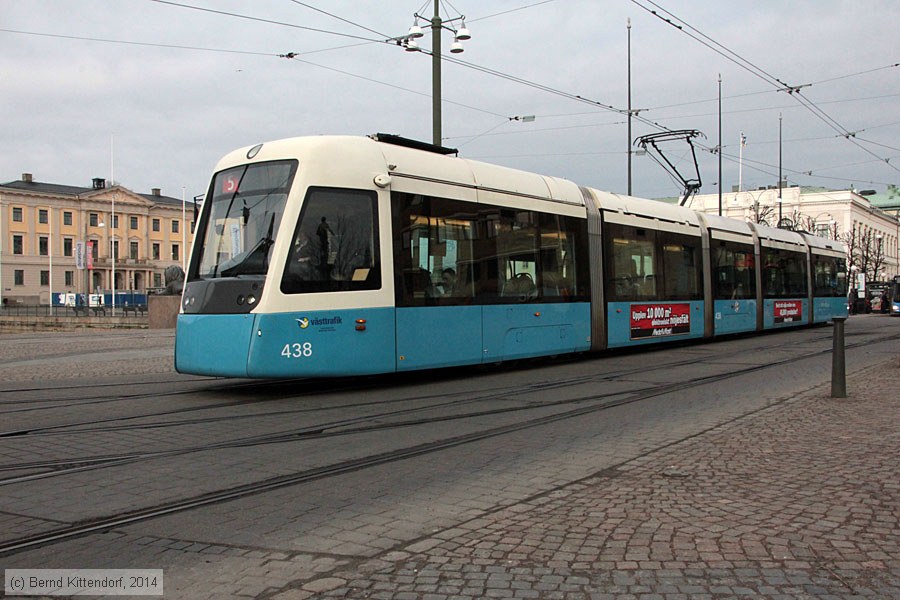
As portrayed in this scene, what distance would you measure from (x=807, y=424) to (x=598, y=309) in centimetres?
799

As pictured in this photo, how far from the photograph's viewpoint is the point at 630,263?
56.3ft

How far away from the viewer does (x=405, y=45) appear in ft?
58.2

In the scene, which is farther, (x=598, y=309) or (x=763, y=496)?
(x=598, y=309)

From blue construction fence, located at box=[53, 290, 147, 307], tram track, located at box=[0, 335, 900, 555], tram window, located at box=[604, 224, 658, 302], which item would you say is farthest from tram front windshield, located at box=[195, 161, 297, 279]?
blue construction fence, located at box=[53, 290, 147, 307]

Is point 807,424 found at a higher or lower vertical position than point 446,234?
lower

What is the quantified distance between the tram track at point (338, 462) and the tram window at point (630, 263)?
4.53 m

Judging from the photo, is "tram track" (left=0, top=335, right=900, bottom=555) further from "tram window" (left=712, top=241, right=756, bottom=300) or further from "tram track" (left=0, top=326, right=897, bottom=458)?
"tram window" (left=712, top=241, right=756, bottom=300)

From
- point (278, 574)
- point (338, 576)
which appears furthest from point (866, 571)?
point (278, 574)

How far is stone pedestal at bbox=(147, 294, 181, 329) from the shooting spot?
110 ft

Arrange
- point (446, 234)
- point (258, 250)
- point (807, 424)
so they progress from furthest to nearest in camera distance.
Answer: point (446, 234) → point (258, 250) → point (807, 424)

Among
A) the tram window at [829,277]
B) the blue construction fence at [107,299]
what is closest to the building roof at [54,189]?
the blue construction fence at [107,299]

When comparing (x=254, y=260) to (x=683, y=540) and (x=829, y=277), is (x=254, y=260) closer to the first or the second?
(x=683, y=540)

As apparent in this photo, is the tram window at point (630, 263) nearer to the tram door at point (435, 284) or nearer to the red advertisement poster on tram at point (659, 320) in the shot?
the red advertisement poster on tram at point (659, 320)

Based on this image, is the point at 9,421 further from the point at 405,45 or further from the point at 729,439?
the point at 405,45
